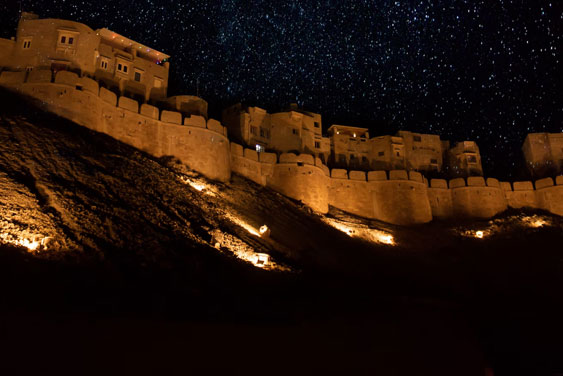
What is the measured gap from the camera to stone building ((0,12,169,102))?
27.6m

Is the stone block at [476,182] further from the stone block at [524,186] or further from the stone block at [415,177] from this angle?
the stone block at [415,177]

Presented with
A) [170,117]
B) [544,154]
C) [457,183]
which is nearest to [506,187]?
[457,183]

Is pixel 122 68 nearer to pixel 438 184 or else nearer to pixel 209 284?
pixel 209 284

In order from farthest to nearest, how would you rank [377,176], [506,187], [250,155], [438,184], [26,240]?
[506,187] < [438,184] < [377,176] < [250,155] < [26,240]

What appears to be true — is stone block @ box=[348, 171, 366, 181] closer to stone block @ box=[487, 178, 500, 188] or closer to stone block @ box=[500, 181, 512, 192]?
stone block @ box=[487, 178, 500, 188]

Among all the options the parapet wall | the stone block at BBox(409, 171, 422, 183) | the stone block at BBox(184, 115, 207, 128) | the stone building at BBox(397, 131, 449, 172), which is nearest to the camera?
the parapet wall

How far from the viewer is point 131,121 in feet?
82.3

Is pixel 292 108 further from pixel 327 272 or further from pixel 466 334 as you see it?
pixel 466 334

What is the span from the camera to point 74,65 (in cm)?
2852

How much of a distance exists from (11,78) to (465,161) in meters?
37.9

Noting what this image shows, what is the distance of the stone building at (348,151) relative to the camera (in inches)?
1660

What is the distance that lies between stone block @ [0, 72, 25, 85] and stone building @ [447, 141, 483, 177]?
120 feet

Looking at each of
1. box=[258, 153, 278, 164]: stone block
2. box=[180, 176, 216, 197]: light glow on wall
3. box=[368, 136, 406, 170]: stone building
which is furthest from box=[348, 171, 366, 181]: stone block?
box=[180, 176, 216, 197]: light glow on wall

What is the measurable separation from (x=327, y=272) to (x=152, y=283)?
27.6 feet
